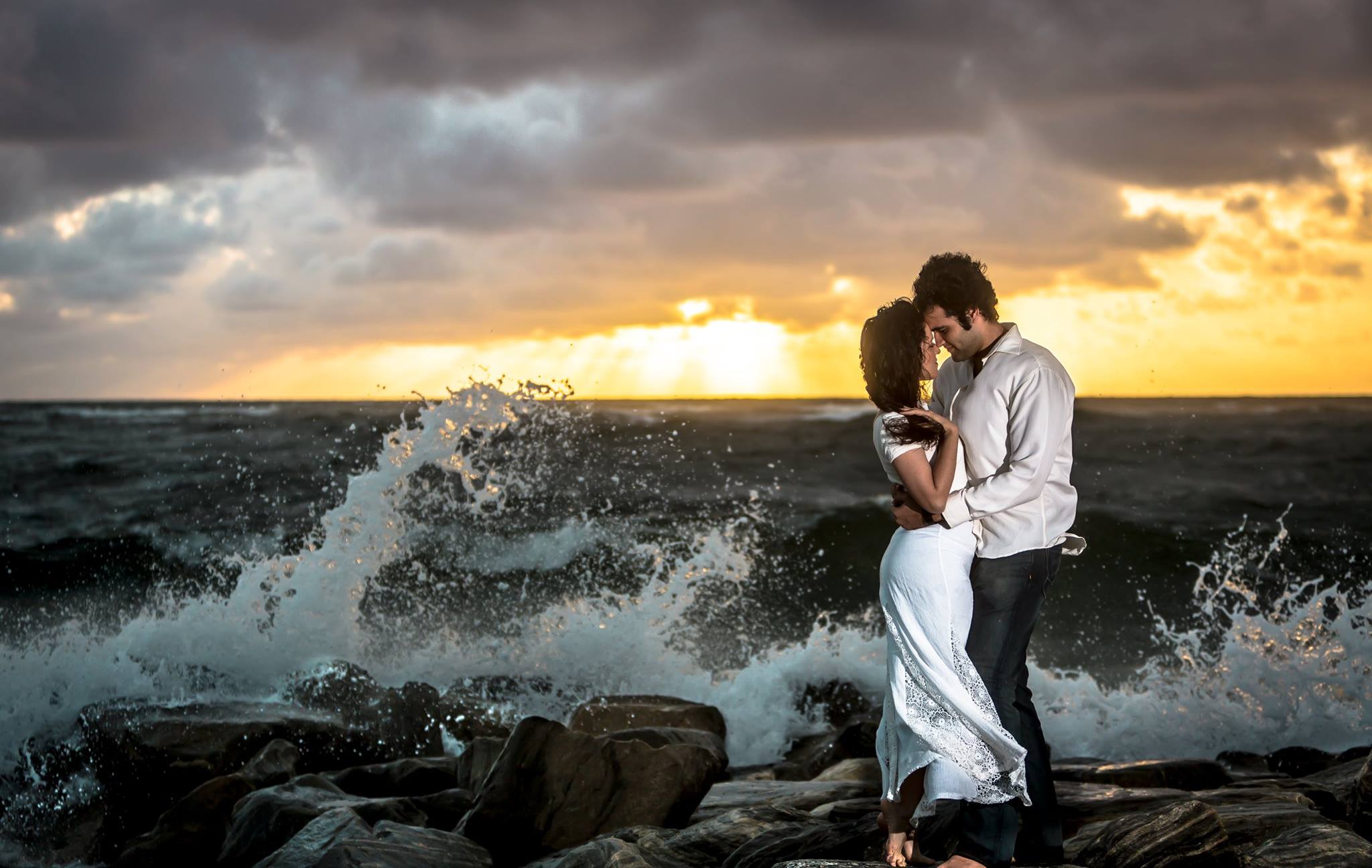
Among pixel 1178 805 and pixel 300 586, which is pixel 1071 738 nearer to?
pixel 1178 805

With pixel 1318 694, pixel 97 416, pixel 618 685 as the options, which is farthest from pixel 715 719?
pixel 97 416

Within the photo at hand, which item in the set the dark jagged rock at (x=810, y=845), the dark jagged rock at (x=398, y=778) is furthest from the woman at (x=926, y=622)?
the dark jagged rock at (x=398, y=778)

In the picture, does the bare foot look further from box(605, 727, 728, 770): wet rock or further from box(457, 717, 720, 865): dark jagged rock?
box(605, 727, 728, 770): wet rock

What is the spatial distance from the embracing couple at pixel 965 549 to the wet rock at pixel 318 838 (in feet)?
7.24

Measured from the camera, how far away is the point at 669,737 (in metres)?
6.07

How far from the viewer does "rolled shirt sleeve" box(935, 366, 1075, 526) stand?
→ 12.2 ft

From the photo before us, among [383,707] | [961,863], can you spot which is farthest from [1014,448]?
[383,707]

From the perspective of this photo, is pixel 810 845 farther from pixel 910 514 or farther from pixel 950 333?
pixel 950 333

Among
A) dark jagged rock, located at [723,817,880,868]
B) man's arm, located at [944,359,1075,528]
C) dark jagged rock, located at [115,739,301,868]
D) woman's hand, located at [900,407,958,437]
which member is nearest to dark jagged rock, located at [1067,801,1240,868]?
dark jagged rock, located at [723,817,880,868]

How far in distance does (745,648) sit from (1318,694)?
4.61 metres

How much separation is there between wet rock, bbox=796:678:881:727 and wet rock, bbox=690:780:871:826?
3142 millimetres

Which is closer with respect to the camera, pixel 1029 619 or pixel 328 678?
pixel 1029 619

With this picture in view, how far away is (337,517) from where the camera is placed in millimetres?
11414

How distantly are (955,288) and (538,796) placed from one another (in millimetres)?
2836
